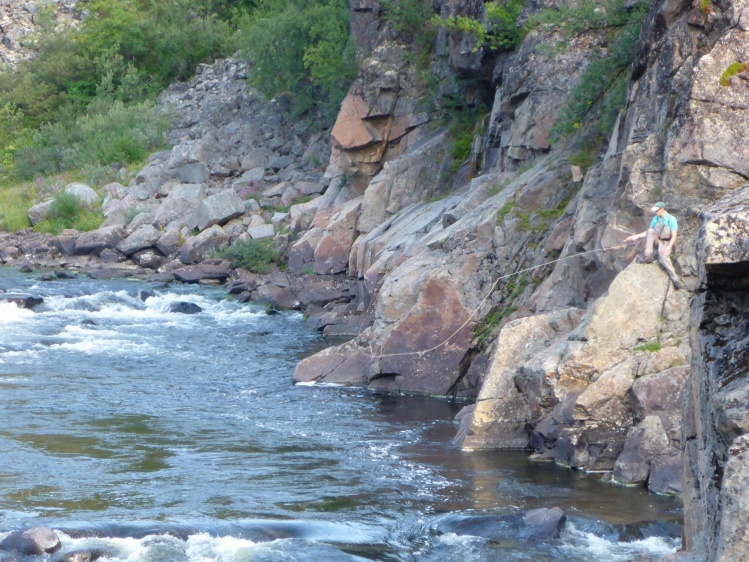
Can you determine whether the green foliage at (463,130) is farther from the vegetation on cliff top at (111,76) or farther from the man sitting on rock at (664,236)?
the man sitting on rock at (664,236)

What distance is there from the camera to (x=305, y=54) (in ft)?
115

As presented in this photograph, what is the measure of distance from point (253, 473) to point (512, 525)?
3.65 m

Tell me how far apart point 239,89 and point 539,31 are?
22.4 metres

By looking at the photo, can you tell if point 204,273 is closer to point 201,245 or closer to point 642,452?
point 201,245

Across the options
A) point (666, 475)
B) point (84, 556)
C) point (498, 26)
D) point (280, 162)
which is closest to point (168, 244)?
point (280, 162)

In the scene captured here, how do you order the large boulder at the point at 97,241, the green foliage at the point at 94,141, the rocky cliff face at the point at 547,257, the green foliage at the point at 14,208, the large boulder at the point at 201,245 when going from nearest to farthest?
the rocky cliff face at the point at 547,257, the large boulder at the point at 201,245, the large boulder at the point at 97,241, the green foliage at the point at 14,208, the green foliage at the point at 94,141

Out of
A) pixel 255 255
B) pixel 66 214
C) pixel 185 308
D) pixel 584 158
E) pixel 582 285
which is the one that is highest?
pixel 584 158

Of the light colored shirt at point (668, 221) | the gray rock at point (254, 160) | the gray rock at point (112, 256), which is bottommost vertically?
the gray rock at point (112, 256)

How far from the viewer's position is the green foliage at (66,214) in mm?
37844

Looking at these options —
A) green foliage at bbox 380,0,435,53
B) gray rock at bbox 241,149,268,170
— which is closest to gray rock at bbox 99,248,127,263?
gray rock at bbox 241,149,268,170

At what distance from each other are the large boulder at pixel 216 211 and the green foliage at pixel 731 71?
22.3 metres

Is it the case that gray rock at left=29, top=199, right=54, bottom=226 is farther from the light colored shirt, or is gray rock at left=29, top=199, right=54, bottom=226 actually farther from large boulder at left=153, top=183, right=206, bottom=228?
the light colored shirt

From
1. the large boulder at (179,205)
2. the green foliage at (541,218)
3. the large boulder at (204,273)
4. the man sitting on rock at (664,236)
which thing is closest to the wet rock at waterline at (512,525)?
the man sitting on rock at (664,236)

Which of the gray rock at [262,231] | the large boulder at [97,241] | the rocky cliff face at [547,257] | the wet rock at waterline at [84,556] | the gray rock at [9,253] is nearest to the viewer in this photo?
the rocky cliff face at [547,257]
